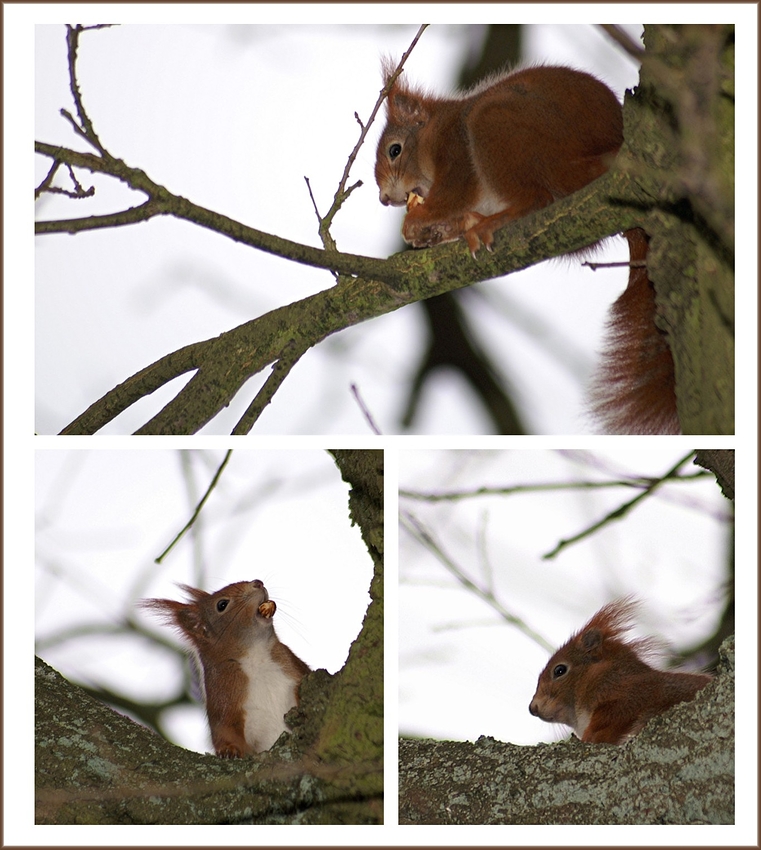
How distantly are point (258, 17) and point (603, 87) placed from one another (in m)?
0.73

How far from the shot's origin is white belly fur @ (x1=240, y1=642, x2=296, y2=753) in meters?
1.94

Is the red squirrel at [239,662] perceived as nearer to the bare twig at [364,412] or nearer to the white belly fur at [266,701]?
the white belly fur at [266,701]

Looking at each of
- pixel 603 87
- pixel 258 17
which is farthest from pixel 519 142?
pixel 258 17

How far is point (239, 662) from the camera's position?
2.07 meters

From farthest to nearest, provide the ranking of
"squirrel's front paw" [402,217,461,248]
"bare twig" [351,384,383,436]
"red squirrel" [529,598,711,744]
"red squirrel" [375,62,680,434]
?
"bare twig" [351,384,383,436] → "squirrel's front paw" [402,217,461,248] → "red squirrel" [529,598,711,744] → "red squirrel" [375,62,680,434]

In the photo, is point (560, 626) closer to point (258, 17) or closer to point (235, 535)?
point (235, 535)

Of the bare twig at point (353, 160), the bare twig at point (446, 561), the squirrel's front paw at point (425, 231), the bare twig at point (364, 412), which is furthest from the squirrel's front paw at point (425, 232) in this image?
the bare twig at point (446, 561)

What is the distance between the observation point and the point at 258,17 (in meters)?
1.91

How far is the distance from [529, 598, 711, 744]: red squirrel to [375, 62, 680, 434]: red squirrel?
1.45 ft

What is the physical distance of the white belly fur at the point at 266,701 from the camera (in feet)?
6.36

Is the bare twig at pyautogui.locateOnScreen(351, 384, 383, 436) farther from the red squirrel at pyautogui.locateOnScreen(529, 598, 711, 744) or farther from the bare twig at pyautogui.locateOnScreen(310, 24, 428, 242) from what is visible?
the red squirrel at pyautogui.locateOnScreen(529, 598, 711, 744)

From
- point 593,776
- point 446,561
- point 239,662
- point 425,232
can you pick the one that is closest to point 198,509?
point 239,662

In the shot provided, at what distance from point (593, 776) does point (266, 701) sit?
691mm

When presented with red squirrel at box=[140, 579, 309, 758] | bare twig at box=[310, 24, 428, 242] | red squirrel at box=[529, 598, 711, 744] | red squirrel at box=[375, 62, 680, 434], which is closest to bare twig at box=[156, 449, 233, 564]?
red squirrel at box=[140, 579, 309, 758]
